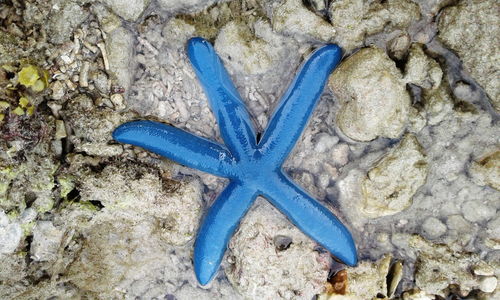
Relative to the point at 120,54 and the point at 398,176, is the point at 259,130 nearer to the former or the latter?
the point at 398,176

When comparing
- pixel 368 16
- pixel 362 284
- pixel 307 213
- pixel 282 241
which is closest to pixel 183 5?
pixel 368 16

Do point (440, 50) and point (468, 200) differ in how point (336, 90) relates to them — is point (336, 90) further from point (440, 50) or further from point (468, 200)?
point (468, 200)

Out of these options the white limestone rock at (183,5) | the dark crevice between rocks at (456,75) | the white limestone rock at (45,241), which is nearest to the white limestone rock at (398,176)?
the dark crevice between rocks at (456,75)

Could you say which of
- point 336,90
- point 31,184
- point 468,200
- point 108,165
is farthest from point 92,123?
point 468,200

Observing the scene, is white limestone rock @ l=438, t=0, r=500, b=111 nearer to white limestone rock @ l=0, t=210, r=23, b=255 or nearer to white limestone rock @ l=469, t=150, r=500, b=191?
white limestone rock @ l=469, t=150, r=500, b=191

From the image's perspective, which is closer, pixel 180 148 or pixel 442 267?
pixel 180 148

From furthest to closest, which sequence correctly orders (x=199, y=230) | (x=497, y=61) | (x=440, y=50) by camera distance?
(x=199, y=230) → (x=440, y=50) → (x=497, y=61)

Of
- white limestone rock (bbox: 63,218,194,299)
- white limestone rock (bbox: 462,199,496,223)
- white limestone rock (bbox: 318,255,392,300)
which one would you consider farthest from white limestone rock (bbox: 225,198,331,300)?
white limestone rock (bbox: 462,199,496,223)

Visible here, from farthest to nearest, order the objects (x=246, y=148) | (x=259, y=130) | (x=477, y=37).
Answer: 1. (x=259, y=130)
2. (x=246, y=148)
3. (x=477, y=37)
